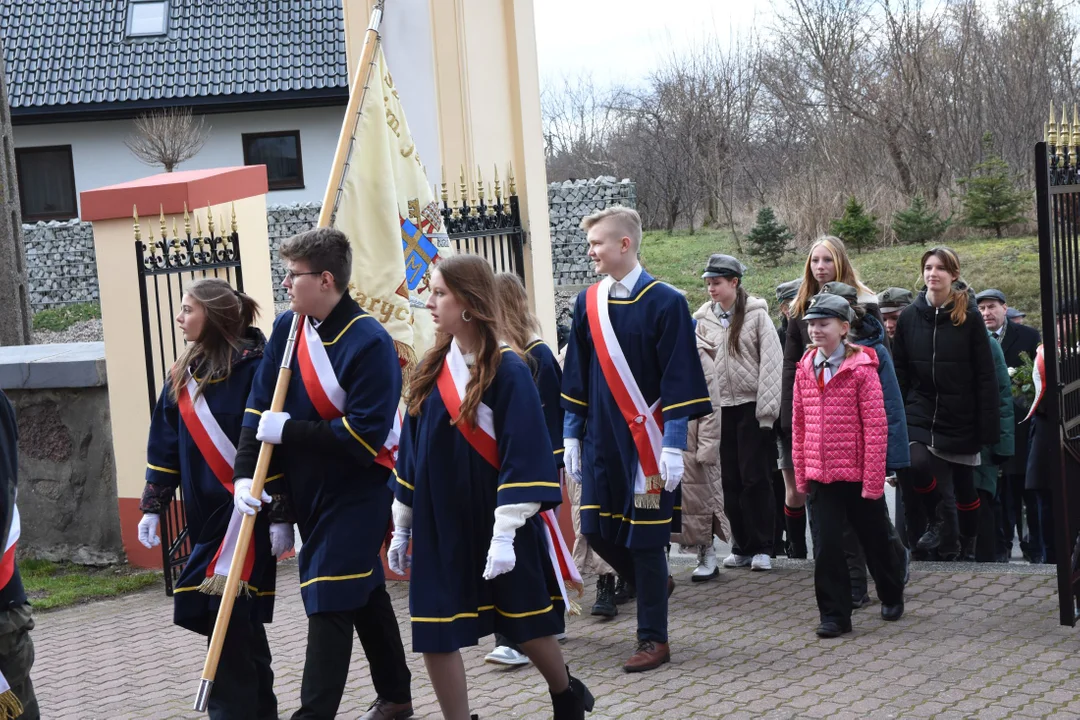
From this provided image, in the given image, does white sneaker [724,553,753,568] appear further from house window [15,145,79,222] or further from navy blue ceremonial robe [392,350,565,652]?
house window [15,145,79,222]

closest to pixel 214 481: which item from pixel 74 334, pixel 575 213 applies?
pixel 575 213

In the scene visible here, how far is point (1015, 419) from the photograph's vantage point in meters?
8.35

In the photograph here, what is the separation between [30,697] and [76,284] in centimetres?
2564

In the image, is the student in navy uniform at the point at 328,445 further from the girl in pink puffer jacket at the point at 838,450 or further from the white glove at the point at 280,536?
the girl in pink puffer jacket at the point at 838,450

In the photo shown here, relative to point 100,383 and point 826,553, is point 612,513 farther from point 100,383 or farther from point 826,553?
point 100,383

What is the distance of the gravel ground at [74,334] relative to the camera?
2348 cm

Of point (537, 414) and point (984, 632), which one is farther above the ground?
point (537, 414)

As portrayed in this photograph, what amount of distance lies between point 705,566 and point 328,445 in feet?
10.9

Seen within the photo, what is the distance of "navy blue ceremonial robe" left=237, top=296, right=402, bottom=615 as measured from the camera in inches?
179

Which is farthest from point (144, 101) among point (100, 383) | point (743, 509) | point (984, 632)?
point (984, 632)

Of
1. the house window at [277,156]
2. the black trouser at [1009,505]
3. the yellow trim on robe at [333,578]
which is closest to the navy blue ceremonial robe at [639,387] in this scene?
the yellow trim on robe at [333,578]

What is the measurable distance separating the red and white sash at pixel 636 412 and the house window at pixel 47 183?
2746 centimetres

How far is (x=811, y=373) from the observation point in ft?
19.9

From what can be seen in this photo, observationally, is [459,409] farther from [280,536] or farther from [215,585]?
[215,585]
